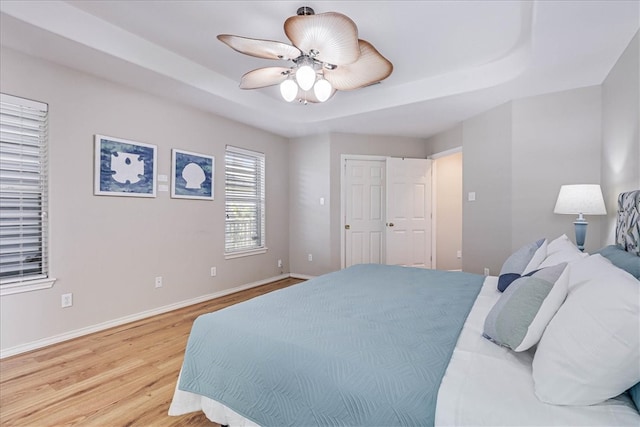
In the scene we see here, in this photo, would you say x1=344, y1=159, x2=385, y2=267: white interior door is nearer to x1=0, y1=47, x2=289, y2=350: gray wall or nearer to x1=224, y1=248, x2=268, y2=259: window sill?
x1=224, y1=248, x2=268, y2=259: window sill

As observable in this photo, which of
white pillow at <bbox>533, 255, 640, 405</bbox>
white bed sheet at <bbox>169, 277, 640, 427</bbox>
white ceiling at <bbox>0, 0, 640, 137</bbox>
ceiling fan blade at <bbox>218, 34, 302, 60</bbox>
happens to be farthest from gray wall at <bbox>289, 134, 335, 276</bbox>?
white pillow at <bbox>533, 255, 640, 405</bbox>

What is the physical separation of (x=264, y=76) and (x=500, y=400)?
254cm

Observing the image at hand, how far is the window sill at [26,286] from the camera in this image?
2457mm

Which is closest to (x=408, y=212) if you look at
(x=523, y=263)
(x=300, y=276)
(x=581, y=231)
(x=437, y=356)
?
(x=300, y=276)

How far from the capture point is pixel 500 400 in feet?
2.95

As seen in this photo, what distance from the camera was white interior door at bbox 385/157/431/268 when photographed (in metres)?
5.11

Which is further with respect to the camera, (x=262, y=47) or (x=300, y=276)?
(x=300, y=276)

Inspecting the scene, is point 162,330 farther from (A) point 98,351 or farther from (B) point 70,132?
(B) point 70,132

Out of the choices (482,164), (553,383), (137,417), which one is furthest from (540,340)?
(482,164)

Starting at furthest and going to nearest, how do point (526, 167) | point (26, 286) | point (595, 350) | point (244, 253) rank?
point (244, 253), point (526, 167), point (26, 286), point (595, 350)

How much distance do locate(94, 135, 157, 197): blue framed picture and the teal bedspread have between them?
2.24m

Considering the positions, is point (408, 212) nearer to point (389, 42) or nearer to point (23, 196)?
point (389, 42)

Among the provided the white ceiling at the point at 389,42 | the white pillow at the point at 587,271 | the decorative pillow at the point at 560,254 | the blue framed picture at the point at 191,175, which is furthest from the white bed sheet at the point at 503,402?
the blue framed picture at the point at 191,175

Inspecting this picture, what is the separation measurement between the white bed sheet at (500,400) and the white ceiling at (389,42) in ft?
7.17
